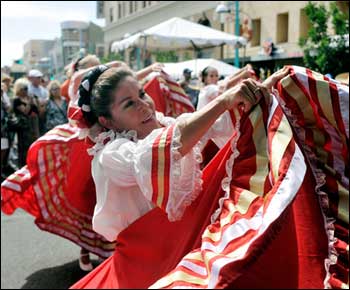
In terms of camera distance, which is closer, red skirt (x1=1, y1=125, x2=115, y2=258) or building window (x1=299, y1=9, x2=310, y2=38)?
red skirt (x1=1, y1=125, x2=115, y2=258)

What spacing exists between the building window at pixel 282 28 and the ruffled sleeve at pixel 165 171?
2307 cm

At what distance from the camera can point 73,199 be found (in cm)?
354

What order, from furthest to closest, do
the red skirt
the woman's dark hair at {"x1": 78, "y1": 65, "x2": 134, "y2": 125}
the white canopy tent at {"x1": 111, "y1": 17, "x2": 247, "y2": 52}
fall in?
the white canopy tent at {"x1": 111, "y1": 17, "x2": 247, "y2": 52}
the red skirt
the woman's dark hair at {"x1": 78, "y1": 65, "x2": 134, "y2": 125}

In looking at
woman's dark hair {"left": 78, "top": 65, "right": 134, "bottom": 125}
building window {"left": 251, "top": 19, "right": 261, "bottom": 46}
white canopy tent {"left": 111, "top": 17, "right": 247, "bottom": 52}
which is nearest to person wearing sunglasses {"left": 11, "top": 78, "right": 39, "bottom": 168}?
white canopy tent {"left": 111, "top": 17, "right": 247, "bottom": 52}

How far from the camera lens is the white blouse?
1591 millimetres

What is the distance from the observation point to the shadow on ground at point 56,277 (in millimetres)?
3631

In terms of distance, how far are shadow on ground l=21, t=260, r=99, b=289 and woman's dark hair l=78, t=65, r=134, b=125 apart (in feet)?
6.44

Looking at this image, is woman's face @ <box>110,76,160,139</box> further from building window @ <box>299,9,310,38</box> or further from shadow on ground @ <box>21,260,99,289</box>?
building window @ <box>299,9,310,38</box>

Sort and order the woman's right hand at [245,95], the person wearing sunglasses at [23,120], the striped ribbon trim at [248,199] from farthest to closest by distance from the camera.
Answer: the person wearing sunglasses at [23,120], the woman's right hand at [245,95], the striped ribbon trim at [248,199]

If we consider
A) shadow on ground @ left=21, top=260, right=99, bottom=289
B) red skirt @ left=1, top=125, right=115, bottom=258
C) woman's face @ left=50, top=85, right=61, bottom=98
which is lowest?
shadow on ground @ left=21, top=260, right=99, bottom=289

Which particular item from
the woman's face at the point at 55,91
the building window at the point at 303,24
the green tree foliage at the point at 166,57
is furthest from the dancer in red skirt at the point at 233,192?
the building window at the point at 303,24

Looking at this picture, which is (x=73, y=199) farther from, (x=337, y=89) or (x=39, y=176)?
(x=337, y=89)

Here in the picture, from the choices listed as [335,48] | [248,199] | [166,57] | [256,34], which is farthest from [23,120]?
[256,34]

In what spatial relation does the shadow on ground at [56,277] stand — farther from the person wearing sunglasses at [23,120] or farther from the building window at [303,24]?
the building window at [303,24]
